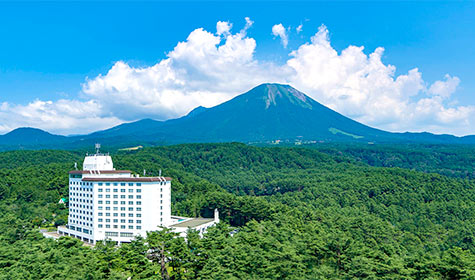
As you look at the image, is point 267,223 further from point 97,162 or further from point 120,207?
point 97,162

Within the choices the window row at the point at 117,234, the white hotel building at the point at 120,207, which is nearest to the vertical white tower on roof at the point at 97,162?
the white hotel building at the point at 120,207

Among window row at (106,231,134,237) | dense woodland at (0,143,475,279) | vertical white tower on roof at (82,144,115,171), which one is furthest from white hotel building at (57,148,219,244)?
dense woodland at (0,143,475,279)

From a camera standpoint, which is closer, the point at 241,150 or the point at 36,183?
the point at 36,183

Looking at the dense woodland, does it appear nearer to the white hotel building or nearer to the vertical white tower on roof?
the white hotel building

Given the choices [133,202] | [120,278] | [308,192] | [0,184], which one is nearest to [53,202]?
[0,184]

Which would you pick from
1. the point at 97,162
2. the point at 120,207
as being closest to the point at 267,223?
the point at 120,207

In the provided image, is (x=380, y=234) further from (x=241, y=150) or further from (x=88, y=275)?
(x=241, y=150)
